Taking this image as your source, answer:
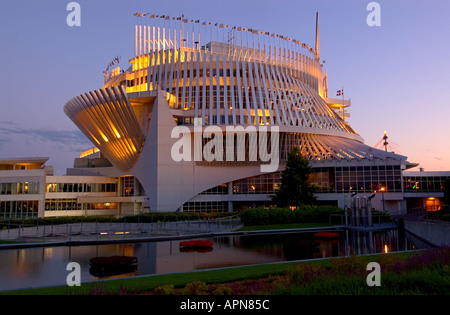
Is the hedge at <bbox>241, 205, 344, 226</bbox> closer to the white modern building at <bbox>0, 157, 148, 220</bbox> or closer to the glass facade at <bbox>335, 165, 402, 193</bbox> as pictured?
the glass facade at <bbox>335, 165, 402, 193</bbox>

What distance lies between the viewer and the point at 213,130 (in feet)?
176

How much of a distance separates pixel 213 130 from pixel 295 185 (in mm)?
13283

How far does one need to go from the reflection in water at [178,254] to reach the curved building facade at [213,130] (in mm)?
23726

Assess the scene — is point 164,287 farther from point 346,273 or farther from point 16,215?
point 16,215

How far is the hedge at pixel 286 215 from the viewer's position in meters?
39.6

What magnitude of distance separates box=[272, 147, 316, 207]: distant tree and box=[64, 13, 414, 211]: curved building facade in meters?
8.42

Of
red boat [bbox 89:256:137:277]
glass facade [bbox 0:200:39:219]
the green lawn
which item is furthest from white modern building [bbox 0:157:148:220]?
the green lawn

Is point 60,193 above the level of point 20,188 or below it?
below

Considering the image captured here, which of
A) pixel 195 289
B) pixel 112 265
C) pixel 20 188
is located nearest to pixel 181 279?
pixel 195 289

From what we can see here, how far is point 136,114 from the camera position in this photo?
56375mm

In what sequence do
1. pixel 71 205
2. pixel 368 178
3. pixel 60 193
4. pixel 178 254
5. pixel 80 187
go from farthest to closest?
pixel 80 187 → pixel 71 205 → pixel 60 193 → pixel 368 178 → pixel 178 254

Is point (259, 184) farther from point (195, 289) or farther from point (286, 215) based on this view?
point (195, 289)

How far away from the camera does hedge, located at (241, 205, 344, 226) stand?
39.6 meters
